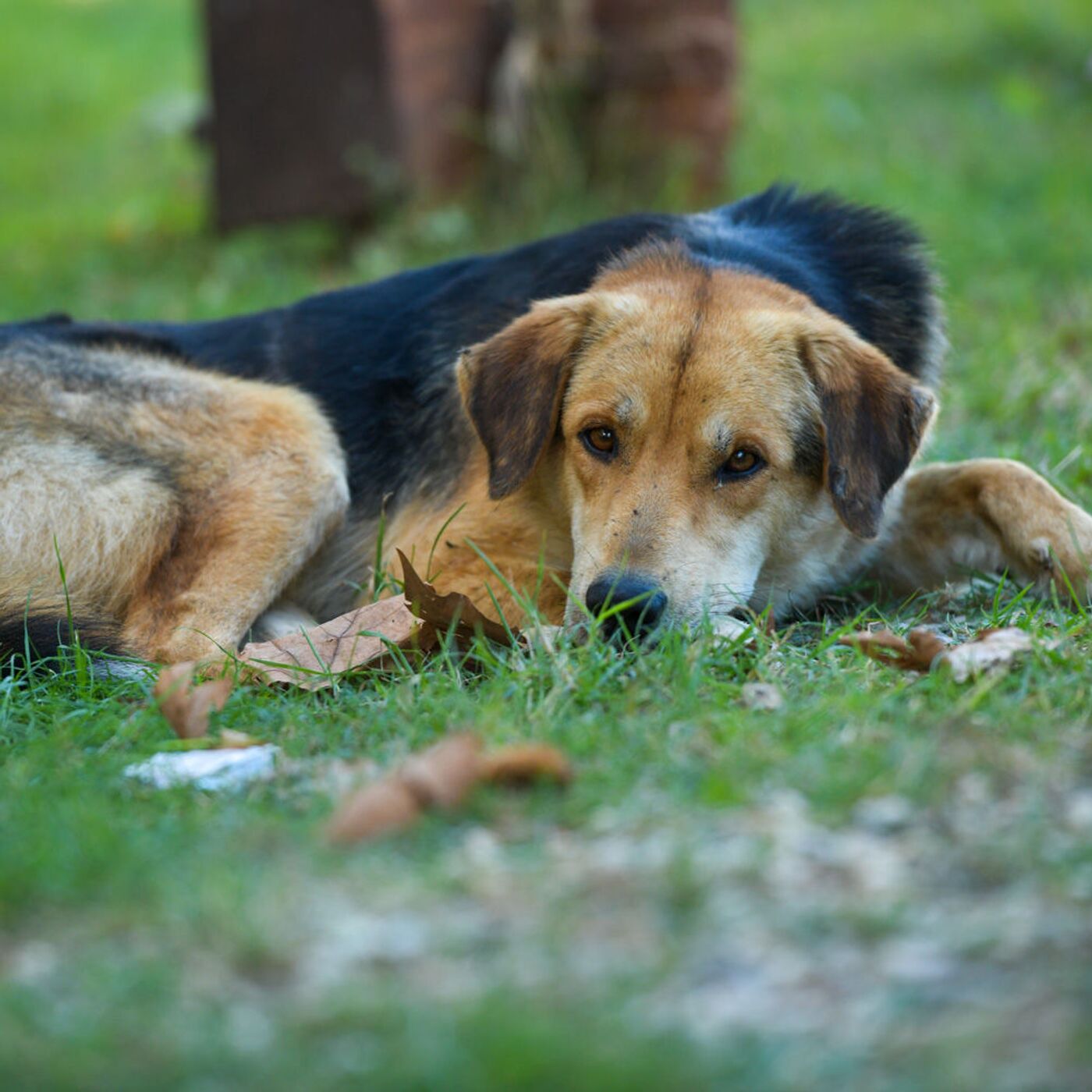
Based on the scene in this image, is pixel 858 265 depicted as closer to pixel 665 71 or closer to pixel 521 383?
pixel 521 383

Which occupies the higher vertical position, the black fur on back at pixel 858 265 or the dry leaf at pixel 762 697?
the black fur on back at pixel 858 265

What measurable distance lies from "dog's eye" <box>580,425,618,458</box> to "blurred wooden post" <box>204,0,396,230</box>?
18.6 feet

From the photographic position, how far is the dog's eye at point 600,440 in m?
3.97

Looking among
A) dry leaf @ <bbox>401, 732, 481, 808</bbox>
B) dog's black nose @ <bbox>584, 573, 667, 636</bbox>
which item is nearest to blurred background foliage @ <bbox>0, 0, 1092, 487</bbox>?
dog's black nose @ <bbox>584, 573, 667, 636</bbox>

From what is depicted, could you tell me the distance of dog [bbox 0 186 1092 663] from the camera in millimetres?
3885

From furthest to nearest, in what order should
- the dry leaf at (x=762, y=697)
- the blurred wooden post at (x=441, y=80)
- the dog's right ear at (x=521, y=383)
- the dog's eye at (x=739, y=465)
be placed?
1. the blurred wooden post at (x=441, y=80)
2. the dog's right ear at (x=521, y=383)
3. the dog's eye at (x=739, y=465)
4. the dry leaf at (x=762, y=697)

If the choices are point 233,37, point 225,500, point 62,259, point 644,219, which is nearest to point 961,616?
point 644,219

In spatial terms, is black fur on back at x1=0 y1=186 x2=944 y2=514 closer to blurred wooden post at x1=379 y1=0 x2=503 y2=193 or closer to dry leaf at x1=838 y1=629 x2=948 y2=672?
dry leaf at x1=838 y1=629 x2=948 y2=672

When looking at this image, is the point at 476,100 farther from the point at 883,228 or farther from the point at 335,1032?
the point at 335,1032

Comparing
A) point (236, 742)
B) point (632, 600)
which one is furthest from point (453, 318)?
point (236, 742)

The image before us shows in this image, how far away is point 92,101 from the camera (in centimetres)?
Result: 1636

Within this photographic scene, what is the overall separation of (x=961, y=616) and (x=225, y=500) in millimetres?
2402

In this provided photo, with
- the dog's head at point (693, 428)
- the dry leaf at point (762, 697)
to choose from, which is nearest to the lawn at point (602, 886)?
the dry leaf at point (762, 697)

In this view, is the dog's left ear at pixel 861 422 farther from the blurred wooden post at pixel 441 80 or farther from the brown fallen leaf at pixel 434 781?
the blurred wooden post at pixel 441 80
